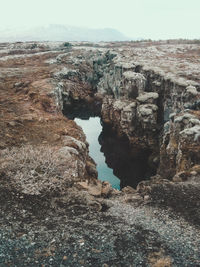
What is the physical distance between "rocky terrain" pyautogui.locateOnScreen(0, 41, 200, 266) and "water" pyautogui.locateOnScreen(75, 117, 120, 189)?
14.1 feet

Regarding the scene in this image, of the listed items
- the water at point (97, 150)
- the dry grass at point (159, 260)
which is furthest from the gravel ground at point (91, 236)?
the water at point (97, 150)

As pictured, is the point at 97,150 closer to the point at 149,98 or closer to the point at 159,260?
the point at 149,98

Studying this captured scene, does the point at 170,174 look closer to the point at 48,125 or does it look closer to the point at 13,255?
the point at 48,125

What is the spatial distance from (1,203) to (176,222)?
14.6 metres

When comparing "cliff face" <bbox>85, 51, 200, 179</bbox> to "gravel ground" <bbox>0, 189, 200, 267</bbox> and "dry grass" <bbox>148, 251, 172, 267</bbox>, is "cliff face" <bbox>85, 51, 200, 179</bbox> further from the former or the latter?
"dry grass" <bbox>148, 251, 172, 267</bbox>

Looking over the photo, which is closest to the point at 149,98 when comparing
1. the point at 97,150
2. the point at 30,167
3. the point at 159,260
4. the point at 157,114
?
the point at 157,114

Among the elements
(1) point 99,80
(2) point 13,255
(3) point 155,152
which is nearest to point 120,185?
(3) point 155,152

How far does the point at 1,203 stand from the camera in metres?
20.1

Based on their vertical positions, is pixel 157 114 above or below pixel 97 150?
above

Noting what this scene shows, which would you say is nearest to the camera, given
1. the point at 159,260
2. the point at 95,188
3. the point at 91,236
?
the point at 159,260

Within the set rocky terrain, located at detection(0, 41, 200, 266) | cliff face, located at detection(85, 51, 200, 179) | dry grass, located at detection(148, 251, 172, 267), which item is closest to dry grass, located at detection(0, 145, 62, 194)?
rocky terrain, located at detection(0, 41, 200, 266)

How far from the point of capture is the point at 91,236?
1734 centimetres

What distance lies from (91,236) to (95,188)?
8.75 m

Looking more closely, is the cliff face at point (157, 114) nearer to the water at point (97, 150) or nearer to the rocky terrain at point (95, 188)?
the rocky terrain at point (95, 188)
